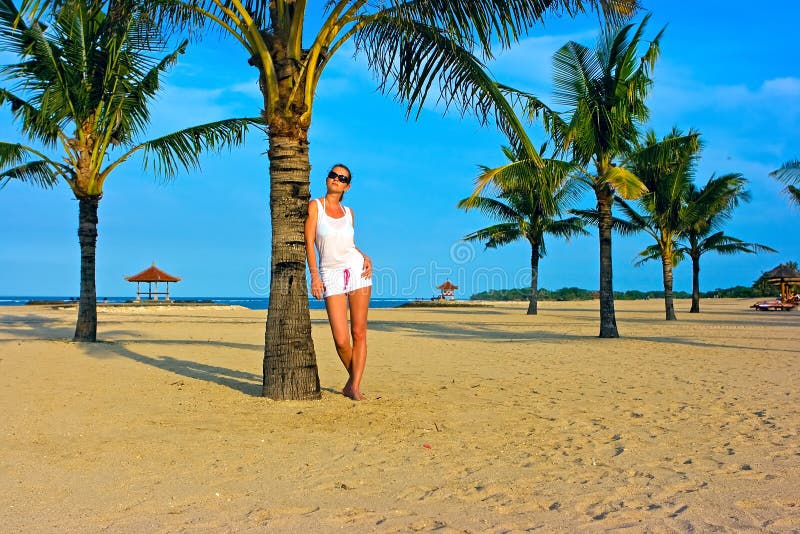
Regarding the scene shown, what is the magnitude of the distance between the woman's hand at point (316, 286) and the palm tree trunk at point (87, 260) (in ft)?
27.7

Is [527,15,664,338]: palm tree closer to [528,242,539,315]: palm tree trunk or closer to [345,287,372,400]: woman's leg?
[345,287,372,400]: woman's leg

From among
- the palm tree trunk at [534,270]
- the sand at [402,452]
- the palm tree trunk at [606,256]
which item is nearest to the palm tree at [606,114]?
the palm tree trunk at [606,256]

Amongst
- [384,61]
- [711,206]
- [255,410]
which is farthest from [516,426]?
[711,206]

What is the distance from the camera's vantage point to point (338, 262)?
557cm

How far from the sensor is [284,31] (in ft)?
19.7

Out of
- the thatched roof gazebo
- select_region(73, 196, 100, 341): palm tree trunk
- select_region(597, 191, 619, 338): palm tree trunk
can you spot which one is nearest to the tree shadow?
select_region(73, 196, 100, 341): palm tree trunk

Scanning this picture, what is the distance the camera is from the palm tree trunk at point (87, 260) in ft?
39.7

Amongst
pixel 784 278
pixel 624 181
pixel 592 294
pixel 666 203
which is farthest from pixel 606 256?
pixel 592 294

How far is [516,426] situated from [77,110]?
10526mm

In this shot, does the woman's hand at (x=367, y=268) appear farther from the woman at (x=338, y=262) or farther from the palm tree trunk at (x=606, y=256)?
the palm tree trunk at (x=606, y=256)

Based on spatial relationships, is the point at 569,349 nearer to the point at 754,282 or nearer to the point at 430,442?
the point at 430,442

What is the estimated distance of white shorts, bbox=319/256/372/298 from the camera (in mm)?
5535

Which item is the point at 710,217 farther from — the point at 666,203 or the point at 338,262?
the point at 338,262

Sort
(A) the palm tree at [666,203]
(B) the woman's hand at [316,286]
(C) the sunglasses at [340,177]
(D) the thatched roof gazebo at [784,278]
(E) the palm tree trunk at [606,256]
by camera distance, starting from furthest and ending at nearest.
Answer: (D) the thatched roof gazebo at [784,278], (A) the palm tree at [666,203], (E) the palm tree trunk at [606,256], (C) the sunglasses at [340,177], (B) the woman's hand at [316,286]
